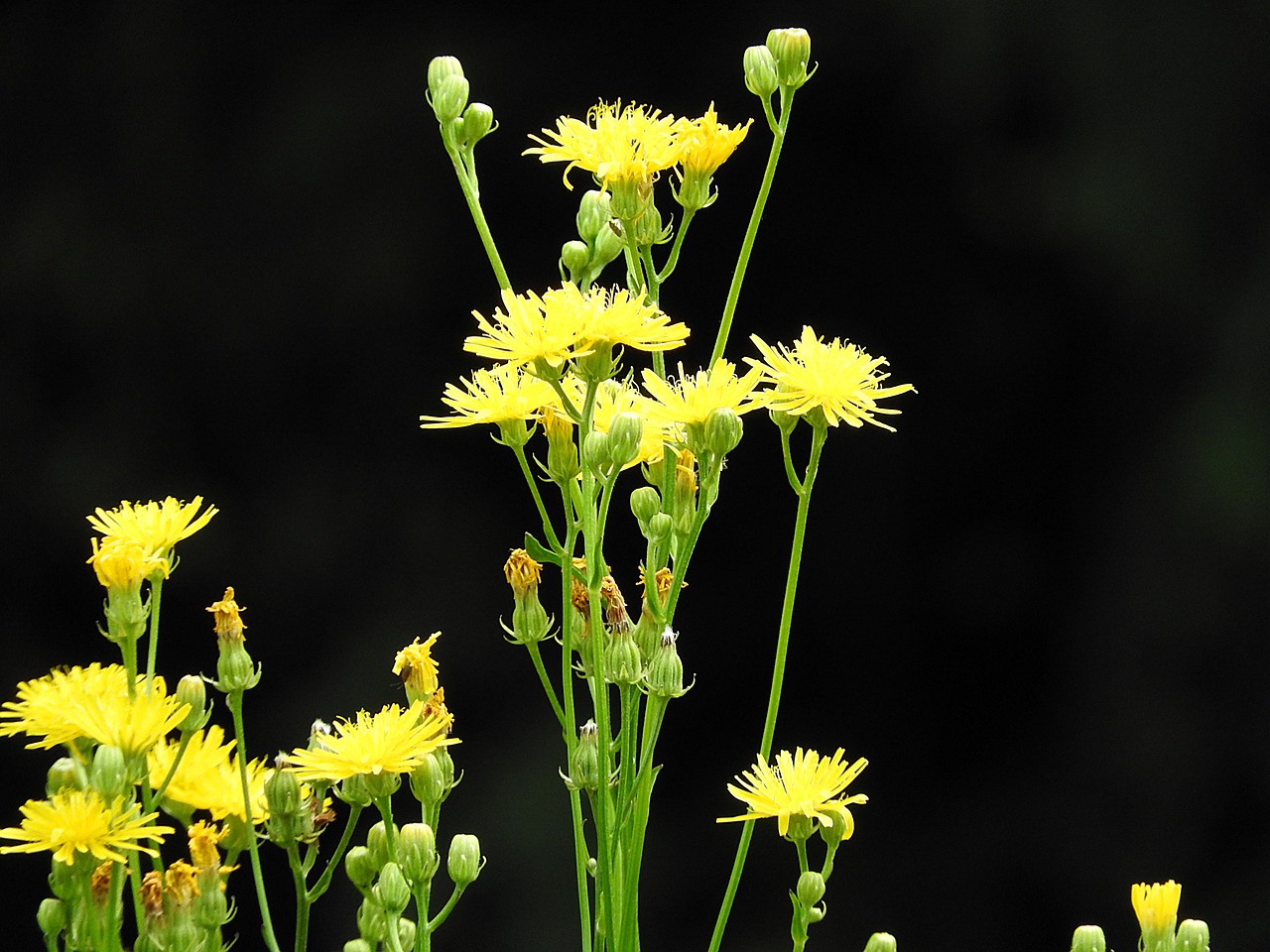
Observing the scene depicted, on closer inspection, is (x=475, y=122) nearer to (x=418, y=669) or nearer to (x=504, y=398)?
(x=504, y=398)

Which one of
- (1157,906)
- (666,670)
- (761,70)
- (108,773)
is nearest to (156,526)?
Result: (108,773)

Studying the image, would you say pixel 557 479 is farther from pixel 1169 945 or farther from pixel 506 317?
pixel 1169 945

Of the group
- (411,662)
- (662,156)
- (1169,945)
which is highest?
(662,156)

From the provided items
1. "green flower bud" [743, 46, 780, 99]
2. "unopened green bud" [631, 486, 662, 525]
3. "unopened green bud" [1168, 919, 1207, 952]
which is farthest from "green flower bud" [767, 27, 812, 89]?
"unopened green bud" [1168, 919, 1207, 952]

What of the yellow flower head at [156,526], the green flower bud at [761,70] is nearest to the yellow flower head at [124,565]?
the yellow flower head at [156,526]

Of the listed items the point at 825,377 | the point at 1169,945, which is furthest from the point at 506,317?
the point at 1169,945

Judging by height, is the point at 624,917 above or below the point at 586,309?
below

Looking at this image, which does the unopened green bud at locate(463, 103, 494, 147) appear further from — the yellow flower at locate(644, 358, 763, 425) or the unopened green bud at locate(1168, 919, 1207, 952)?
the unopened green bud at locate(1168, 919, 1207, 952)
